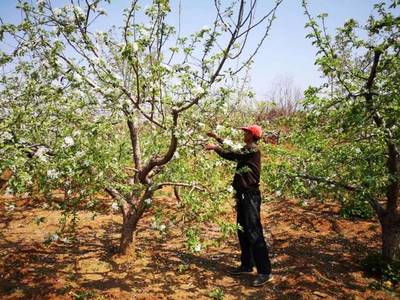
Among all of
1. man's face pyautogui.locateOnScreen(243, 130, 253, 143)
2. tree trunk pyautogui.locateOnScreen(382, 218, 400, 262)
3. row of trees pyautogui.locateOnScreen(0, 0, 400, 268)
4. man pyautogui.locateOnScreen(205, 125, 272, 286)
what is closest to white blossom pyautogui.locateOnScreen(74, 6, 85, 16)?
row of trees pyautogui.locateOnScreen(0, 0, 400, 268)

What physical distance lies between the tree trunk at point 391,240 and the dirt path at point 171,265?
609 millimetres

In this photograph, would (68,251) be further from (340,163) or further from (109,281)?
(340,163)

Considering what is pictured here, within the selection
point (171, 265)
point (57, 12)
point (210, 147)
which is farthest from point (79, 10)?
point (171, 265)

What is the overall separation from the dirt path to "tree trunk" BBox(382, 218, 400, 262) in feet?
2.00

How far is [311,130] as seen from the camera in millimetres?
6016

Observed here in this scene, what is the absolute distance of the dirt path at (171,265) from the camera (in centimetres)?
557

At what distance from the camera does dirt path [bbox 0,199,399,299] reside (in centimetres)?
557

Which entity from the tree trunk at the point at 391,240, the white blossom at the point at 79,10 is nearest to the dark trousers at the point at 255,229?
the tree trunk at the point at 391,240

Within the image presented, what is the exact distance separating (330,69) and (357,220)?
5.81 meters

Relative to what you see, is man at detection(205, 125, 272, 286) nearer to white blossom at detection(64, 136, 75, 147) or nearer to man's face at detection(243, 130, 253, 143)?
man's face at detection(243, 130, 253, 143)

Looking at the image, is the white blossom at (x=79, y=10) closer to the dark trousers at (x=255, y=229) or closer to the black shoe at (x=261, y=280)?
the dark trousers at (x=255, y=229)

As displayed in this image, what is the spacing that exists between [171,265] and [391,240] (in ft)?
13.7

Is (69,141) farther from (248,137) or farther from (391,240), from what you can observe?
(391,240)

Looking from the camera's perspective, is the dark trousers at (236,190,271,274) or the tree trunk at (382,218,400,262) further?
the tree trunk at (382,218,400,262)
